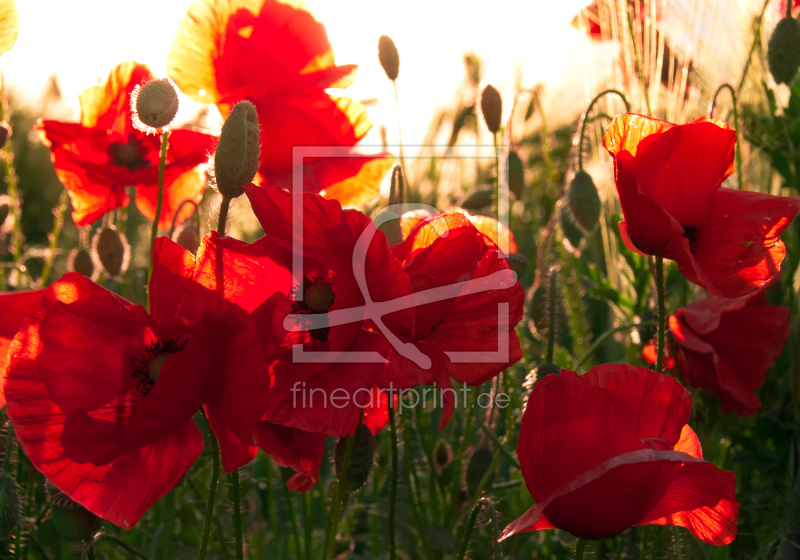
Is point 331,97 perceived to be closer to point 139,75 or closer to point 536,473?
point 139,75

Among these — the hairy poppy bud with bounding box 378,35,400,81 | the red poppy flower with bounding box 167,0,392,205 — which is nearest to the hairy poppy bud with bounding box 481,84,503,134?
the hairy poppy bud with bounding box 378,35,400,81

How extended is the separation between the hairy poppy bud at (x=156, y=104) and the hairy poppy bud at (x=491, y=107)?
0.46m

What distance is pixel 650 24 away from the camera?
1306mm

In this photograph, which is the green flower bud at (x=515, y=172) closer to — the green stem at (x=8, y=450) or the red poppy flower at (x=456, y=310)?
the red poppy flower at (x=456, y=310)

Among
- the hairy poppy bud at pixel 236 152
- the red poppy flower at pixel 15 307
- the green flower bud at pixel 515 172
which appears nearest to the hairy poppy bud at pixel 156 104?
the hairy poppy bud at pixel 236 152

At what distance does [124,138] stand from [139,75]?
0.08 m

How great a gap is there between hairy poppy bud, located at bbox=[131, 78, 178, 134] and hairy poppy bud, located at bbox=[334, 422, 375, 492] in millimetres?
337

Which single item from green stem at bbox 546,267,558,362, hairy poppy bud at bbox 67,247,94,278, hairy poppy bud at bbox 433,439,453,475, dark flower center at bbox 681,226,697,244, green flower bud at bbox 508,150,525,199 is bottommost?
hairy poppy bud at bbox 433,439,453,475

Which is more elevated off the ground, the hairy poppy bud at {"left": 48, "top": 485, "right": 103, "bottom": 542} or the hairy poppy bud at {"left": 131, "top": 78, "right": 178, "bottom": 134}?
the hairy poppy bud at {"left": 131, "top": 78, "right": 178, "bottom": 134}

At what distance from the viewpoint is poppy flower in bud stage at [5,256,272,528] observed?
519mm

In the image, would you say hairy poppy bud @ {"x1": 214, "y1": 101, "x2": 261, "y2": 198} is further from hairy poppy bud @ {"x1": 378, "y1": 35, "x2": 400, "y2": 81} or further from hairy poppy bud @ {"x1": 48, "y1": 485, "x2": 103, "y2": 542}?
hairy poppy bud @ {"x1": 378, "y1": 35, "x2": 400, "y2": 81}

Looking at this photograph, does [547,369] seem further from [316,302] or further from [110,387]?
[110,387]

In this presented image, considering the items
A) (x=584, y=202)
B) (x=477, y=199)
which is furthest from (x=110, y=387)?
(x=477, y=199)

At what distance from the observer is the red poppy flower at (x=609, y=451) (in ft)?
1.74
